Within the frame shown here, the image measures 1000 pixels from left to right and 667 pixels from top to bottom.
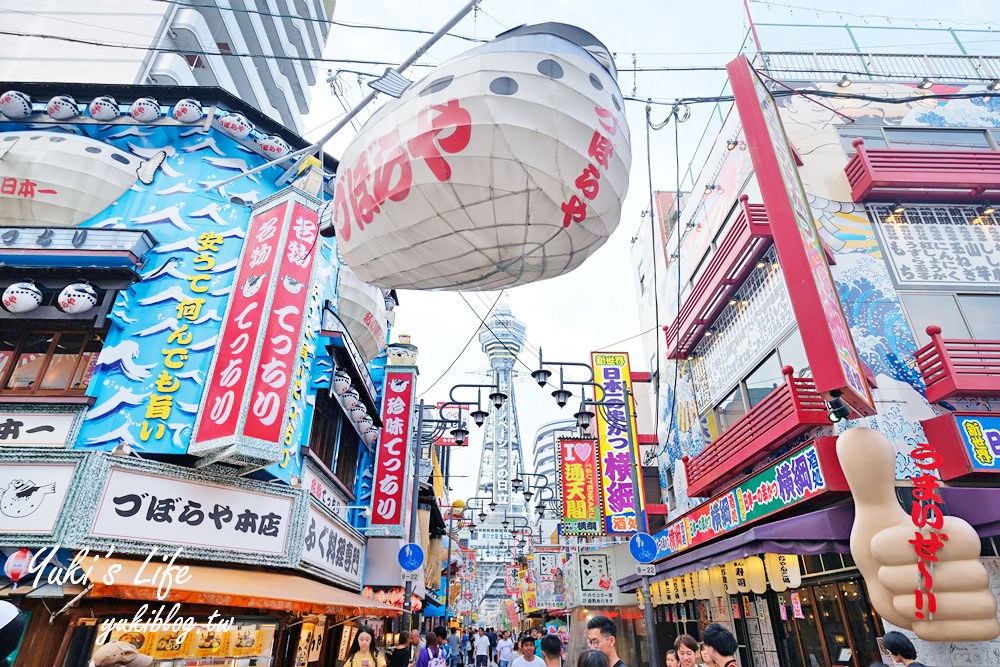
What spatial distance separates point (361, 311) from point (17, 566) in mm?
9381

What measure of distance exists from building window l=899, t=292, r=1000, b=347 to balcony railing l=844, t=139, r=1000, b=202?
7.89 ft

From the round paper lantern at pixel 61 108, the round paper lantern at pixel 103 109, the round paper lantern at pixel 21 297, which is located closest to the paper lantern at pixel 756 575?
the round paper lantern at pixel 21 297

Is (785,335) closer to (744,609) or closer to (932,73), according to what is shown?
(744,609)

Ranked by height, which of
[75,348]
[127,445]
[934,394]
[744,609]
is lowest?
[744,609]

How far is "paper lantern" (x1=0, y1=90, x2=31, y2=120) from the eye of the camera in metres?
11.6

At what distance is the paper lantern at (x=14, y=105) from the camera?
11562 mm

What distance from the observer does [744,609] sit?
43.5 feet

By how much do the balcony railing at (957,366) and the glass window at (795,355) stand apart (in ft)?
6.73

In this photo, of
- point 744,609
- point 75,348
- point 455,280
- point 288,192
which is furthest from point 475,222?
point 744,609

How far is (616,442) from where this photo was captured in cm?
1816

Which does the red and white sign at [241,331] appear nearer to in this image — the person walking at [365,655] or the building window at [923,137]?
the person walking at [365,655]

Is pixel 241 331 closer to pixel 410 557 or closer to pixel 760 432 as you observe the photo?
pixel 410 557

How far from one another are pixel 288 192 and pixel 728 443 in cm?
1156

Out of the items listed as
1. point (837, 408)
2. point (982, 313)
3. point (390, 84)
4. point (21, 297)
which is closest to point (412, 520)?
point (21, 297)
